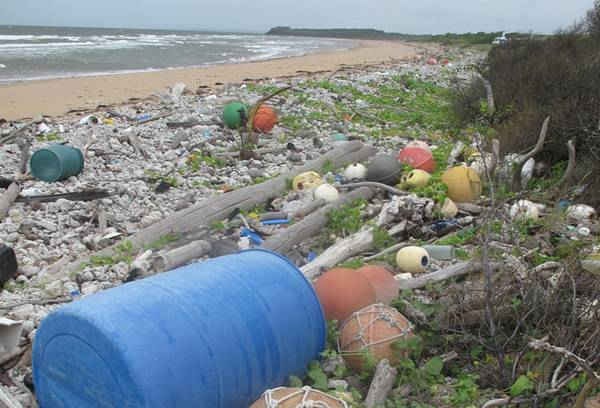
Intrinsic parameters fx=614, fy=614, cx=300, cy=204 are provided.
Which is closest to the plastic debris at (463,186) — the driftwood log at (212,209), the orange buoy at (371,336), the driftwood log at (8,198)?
the driftwood log at (212,209)

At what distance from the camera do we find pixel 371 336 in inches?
139

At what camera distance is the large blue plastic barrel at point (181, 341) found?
8.40 ft

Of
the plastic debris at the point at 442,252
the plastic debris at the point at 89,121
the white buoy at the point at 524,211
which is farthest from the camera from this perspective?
the plastic debris at the point at 89,121

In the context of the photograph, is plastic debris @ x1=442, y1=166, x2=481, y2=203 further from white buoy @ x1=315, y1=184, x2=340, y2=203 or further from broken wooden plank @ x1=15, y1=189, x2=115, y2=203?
broken wooden plank @ x1=15, y1=189, x2=115, y2=203

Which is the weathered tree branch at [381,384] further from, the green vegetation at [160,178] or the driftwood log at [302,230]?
the green vegetation at [160,178]

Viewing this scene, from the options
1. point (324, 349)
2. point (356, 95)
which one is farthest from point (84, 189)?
point (356, 95)

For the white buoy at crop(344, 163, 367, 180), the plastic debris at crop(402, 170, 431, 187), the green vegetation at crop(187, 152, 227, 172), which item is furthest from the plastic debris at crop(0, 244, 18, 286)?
the plastic debris at crop(402, 170, 431, 187)

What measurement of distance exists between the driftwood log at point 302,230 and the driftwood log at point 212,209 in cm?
90

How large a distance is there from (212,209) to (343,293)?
2.76 m

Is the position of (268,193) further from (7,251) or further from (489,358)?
(489,358)

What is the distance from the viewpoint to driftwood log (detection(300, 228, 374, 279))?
4.87 metres

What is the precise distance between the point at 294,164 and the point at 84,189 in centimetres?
293

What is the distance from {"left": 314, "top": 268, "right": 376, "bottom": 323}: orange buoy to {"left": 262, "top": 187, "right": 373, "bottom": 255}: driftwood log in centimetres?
151

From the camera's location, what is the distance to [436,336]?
3.76 meters
